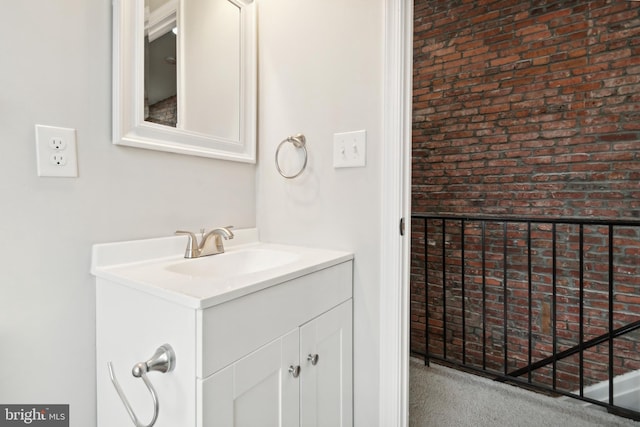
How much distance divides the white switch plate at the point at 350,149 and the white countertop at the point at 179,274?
1.08 feet

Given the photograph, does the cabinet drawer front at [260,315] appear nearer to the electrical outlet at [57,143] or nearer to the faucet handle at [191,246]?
the faucet handle at [191,246]

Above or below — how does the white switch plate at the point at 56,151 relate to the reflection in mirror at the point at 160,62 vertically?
below

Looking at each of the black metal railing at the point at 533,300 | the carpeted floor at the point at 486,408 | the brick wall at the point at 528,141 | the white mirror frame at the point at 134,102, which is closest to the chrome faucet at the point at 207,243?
the white mirror frame at the point at 134,102

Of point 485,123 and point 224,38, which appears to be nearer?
point 224,38

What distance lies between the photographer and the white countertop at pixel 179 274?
71 cm

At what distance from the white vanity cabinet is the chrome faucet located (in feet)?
1.41

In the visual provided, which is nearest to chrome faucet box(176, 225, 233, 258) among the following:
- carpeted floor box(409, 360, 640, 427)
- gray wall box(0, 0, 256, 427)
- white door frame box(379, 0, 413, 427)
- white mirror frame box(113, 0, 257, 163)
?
gray wall box(0, 0, 256, 427)

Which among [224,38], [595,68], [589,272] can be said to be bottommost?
[589,272]

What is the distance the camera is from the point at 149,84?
1080 millimetres

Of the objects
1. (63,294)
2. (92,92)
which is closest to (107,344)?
(63,294)

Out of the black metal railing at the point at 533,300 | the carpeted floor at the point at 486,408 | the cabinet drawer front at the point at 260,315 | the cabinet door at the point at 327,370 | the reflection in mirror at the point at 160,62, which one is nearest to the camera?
the cabinet drawer front at the point at 260,315

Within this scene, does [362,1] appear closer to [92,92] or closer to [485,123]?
[92,92]

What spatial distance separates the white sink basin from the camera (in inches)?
42.7

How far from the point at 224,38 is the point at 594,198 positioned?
8.12 feet
